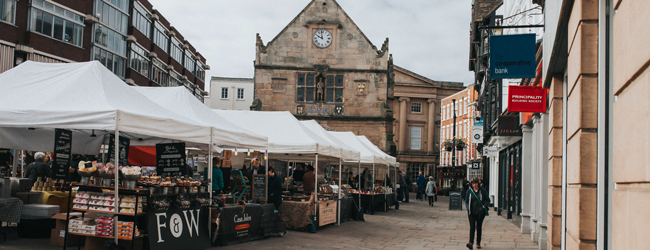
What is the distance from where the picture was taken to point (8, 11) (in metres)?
27.4

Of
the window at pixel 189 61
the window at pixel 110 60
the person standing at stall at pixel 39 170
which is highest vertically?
the window at pixel 189 61

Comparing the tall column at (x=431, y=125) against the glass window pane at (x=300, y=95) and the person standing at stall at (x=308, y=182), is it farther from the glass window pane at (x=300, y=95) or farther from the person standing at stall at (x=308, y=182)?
the person standing at stall at (x=308, y=182)

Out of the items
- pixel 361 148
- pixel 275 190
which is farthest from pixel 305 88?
pixel 275 190

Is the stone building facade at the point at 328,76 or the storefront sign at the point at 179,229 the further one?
the stone building facade at the point at 328,76

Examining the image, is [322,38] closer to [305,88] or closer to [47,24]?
[305,88]

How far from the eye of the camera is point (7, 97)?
9.13 m

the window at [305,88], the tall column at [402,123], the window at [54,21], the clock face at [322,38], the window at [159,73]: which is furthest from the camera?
the tall column at [402,123]

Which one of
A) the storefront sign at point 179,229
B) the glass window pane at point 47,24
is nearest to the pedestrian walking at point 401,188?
the glass window pane at point 47,24

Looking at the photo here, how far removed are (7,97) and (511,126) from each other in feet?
43.6

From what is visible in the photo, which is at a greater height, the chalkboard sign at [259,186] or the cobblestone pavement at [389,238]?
the chalkboard sign at [259,186]

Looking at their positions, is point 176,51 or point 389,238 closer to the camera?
point 389,238

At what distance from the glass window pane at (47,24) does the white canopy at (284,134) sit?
1834cm

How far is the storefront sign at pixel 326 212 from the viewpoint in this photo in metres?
14.3

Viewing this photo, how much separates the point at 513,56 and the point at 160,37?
1763 inches
